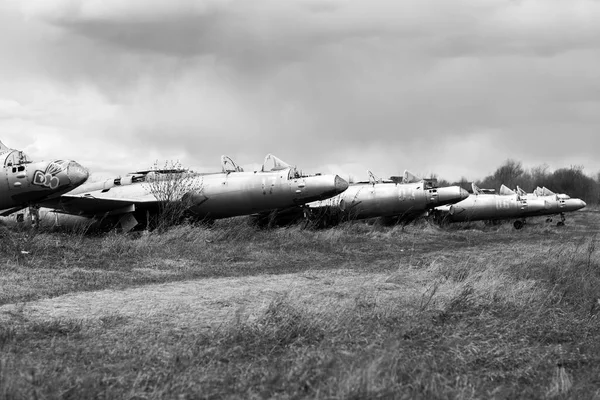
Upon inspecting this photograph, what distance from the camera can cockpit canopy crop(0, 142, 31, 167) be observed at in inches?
693

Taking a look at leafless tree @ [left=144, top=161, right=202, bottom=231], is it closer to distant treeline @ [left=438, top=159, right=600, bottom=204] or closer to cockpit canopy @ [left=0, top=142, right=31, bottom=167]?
cockpit canopy @ [left=0, top=142, right=31, bottom=167]

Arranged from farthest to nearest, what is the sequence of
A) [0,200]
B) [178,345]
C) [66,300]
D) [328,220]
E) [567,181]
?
[567,181] → [328,220] → [0,200] → [66,300] → [178,345]

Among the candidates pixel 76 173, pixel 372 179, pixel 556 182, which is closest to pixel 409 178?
pixel 372 179

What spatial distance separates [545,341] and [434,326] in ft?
4.36

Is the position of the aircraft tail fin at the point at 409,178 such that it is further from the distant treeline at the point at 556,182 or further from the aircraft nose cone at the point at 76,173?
the distant treeline at the point at 556,182

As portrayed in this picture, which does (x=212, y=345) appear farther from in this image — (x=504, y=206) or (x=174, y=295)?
(x=504, y=206)

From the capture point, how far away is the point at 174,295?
31.4ft

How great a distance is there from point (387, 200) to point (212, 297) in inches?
830

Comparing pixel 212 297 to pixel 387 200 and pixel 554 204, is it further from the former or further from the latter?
pixel 554 204

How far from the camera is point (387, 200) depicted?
29.9 meters

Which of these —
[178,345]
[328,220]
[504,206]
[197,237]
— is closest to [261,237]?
[197,237]

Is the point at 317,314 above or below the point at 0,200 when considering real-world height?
below

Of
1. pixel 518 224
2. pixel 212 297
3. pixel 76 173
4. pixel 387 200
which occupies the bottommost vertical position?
pixel 518 224

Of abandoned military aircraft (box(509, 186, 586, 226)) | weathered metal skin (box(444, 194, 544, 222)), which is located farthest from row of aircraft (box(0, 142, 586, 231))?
abandoned military aircraft (box(509, 186, 586, 226))
